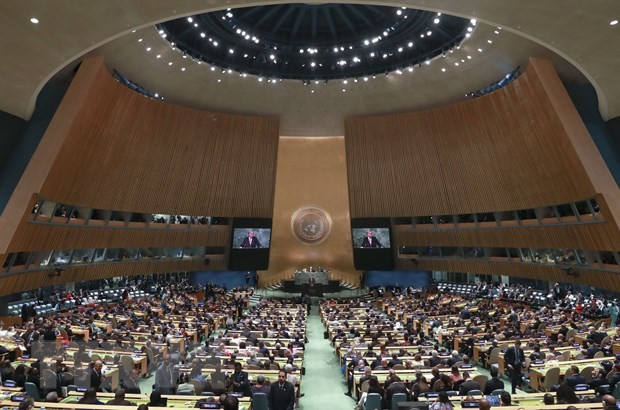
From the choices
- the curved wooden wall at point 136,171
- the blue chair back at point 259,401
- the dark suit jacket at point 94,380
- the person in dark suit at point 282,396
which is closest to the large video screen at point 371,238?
the curved wooden wall at point 136,171

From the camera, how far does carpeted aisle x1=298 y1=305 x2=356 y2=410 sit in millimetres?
9766

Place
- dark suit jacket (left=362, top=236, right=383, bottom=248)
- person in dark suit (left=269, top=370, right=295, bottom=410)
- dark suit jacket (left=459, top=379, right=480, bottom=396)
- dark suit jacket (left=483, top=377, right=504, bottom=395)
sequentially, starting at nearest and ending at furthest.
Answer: person in dark suit (left=269, top=370, right=295, bottom=410) → dark suit jacket (left=459, top=379, right=480, bottom=396) → dark suit jacket (left=483, top=377, right=504, bottom=395) → dark suit jacket (left=362, top=236, right=383, bottom=248)

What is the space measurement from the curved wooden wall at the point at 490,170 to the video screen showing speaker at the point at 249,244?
669 cm

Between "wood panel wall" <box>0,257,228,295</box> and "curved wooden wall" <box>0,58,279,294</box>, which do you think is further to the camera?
"curved wooden wall" <box>0,58,279,294</box>

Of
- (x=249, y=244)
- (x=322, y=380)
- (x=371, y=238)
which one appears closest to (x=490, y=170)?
(x=371, y=238)

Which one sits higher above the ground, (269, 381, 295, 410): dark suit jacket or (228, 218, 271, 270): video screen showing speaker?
(228, 218, 271, 270): video screen showing speaker

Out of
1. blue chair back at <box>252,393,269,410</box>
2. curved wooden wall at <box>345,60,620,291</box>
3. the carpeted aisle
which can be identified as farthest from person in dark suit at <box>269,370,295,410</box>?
curved wooden wall at <box>345,60,620,291</box>

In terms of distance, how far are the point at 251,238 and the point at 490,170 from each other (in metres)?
16.2

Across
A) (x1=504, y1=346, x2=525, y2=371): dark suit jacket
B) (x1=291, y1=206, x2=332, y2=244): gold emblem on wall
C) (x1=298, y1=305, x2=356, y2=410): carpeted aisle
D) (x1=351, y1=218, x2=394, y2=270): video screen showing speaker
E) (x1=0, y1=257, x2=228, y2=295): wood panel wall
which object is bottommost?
(x1=298, y1=305, x2=356, y2=410): carpeted aisle

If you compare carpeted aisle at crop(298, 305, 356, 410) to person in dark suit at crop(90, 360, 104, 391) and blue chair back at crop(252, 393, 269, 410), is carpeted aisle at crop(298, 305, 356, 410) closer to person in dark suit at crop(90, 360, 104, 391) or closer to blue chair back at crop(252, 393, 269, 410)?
blue chair back at crop(252, 393, 269, 410)

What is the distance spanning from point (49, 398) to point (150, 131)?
19.8 meters

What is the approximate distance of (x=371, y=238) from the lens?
96.1ft

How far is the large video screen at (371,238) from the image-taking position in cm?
2912

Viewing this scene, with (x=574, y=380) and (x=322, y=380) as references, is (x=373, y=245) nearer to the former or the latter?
(x=322, y=380)
